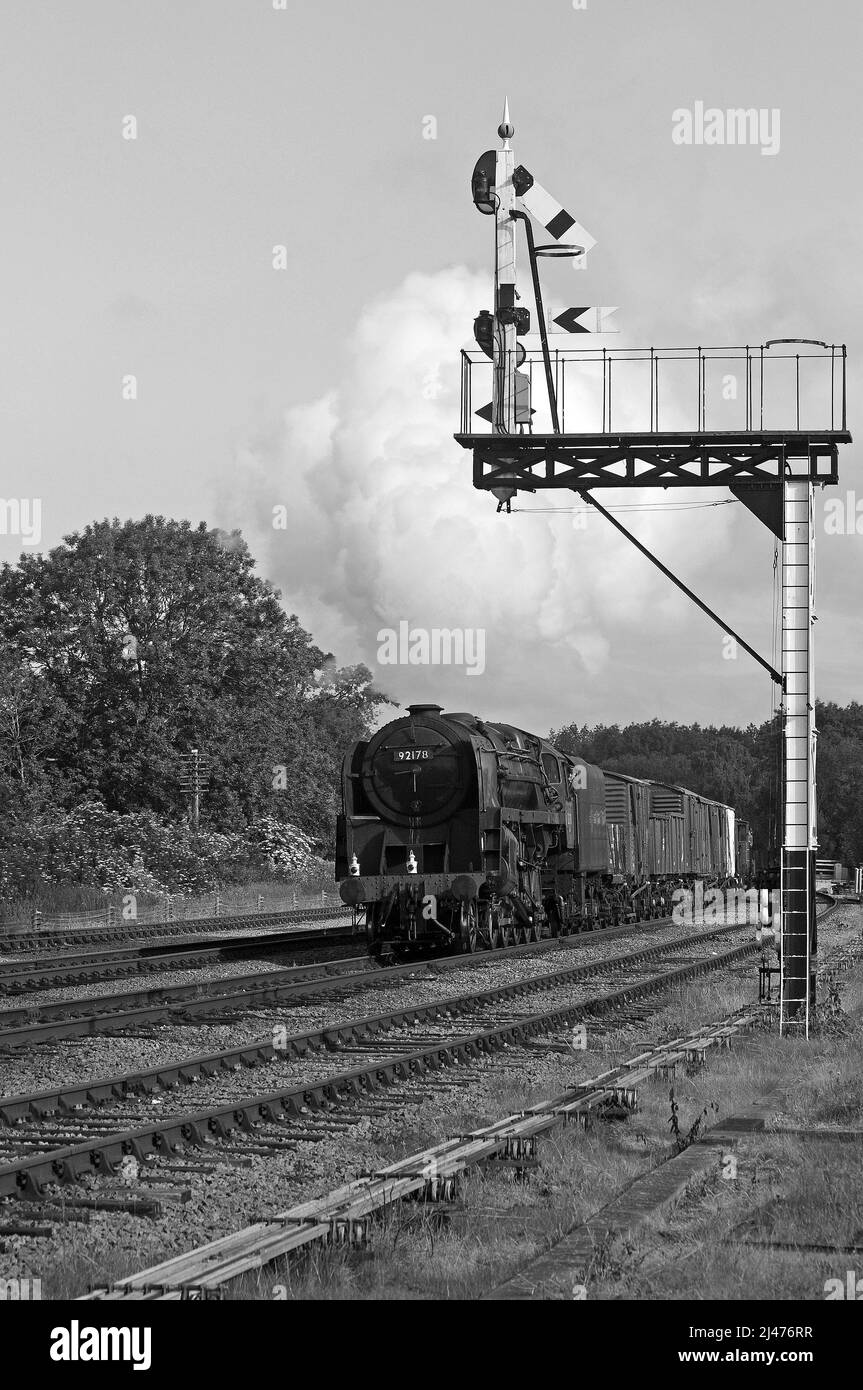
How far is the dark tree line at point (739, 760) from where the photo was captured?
3772 inches

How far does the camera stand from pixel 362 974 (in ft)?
62.6

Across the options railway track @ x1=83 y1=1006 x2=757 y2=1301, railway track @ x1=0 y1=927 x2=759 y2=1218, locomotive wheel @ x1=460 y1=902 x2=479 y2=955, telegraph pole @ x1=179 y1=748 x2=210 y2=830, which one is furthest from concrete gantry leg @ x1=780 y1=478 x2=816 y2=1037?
telegraph pole @ x1=179 y1=748 x2=210 y2=830

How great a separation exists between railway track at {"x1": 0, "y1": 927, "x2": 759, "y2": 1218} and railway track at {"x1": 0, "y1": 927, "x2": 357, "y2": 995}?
5.82 metres

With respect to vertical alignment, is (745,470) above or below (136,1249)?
above

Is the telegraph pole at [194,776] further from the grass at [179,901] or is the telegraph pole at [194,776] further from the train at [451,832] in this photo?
the train at [451,832]

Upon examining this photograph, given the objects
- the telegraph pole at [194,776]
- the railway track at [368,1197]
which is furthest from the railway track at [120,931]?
the railway track at [368,1197]

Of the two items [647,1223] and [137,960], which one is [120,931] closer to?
[137,960]

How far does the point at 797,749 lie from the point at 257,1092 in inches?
259

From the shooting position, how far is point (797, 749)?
576 inches

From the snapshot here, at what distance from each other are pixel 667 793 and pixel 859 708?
11133 centimetres

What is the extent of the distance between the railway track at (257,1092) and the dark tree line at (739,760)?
56669 mm

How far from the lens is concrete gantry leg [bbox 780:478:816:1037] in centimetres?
1462
